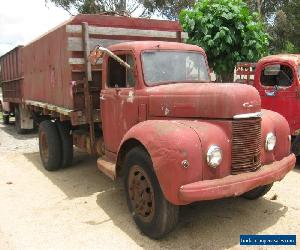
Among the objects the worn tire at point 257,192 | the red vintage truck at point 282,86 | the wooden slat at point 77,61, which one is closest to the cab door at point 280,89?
the red vintage truck at point 282,86

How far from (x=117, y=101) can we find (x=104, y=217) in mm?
1516

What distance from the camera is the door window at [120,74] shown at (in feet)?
17.4

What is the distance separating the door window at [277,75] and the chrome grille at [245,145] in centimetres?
354

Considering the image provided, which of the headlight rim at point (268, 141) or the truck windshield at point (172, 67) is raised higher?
the truck windshield at point (172, 67)

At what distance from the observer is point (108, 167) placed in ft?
18.0

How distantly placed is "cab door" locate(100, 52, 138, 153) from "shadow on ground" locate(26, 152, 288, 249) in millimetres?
817

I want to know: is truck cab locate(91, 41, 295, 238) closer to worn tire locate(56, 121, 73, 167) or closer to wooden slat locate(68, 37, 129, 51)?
wooden slat locate(68, 37, 129, 51)

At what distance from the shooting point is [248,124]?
14.7ft

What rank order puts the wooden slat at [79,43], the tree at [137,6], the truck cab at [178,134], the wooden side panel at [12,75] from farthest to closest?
the tree at [137,6] → the wooden side panel at [12,75] → the wooden slat at [79,43] → the truck cab at [178,134]

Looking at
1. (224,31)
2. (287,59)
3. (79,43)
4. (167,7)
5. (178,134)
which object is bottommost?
(178,134)

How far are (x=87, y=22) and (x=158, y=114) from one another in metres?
2.25

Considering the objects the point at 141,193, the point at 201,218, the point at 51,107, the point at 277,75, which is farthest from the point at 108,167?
the point at 277,75

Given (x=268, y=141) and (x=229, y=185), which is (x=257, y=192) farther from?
(x=229, y=185)

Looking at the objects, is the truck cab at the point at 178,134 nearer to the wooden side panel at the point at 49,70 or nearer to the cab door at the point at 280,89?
the wooden side panel at the point at 49,70
